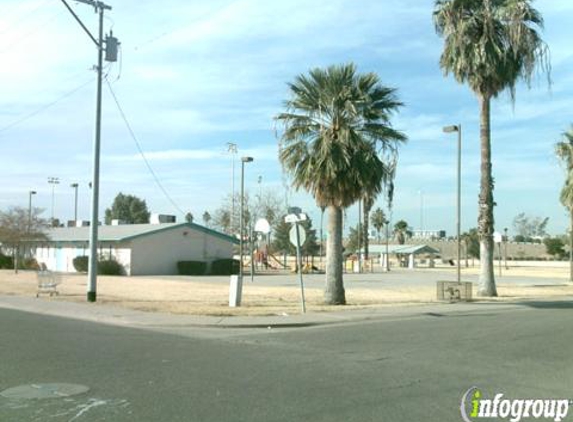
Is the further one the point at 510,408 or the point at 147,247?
the point at 147,247

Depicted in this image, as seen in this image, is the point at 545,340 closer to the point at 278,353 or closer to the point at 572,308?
the point at 278,353

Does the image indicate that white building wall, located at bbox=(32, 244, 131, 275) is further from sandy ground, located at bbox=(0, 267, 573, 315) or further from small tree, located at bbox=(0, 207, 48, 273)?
sandy ground, located at bbox=(0, 267, 573, 315)

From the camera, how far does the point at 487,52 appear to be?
93.4ft

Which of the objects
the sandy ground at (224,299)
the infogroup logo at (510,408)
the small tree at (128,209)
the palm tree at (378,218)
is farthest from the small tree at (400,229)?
the infogroup logo at (510,408)

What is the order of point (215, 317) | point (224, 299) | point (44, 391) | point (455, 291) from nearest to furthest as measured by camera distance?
point (44, 391)
point (215, 317)
point (224, 299)
point (455, 291)

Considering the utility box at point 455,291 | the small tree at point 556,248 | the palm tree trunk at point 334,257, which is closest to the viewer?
the palm tree trunk at point 334,257

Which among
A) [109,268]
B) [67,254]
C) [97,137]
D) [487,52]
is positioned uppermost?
[487,52]

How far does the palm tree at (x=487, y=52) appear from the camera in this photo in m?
28.4

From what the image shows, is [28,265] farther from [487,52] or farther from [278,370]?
[278,370]

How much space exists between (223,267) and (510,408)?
4644cm

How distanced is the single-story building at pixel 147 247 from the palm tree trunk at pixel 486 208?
28.0 m

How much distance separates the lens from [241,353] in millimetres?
12758

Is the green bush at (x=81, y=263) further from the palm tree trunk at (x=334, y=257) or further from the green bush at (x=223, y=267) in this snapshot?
the palm tree trunk at (x=334, y=257)

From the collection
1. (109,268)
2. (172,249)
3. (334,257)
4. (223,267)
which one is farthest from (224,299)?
(223,267)
